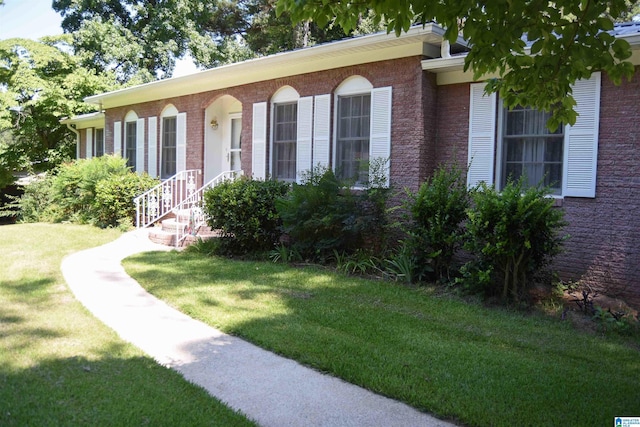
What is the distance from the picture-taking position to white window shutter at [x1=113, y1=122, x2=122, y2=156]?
59.6 ft

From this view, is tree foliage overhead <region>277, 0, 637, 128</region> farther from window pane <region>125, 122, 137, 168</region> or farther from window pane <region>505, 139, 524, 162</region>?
window pane <region>125, 122, 137, 168</region>

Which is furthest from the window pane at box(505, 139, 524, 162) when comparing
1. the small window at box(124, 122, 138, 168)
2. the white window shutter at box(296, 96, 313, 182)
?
the small window at box(124, 122, 138, 168)

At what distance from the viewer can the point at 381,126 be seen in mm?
10281

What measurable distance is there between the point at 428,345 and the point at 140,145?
13.9m

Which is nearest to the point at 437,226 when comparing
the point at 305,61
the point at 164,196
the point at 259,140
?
the point at 305,61

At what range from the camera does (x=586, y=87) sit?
8227 millimetres

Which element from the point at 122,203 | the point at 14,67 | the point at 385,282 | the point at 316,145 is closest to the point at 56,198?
the point at 122,203

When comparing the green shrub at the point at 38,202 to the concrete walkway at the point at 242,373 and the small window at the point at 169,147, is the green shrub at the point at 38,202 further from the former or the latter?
the concrete walkway at the point at 242,373

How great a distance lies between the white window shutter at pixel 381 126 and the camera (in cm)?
1017

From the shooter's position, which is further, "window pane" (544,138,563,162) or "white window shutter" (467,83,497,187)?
"white window shutter" (467,83,497,187)

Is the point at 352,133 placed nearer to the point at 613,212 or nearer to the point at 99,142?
the point at 613,212

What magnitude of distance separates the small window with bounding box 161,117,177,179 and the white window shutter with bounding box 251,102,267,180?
3.86 metres

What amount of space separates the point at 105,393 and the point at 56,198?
14.6 metres

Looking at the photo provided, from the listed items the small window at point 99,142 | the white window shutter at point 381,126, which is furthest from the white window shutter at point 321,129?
the small window at point 99,142
